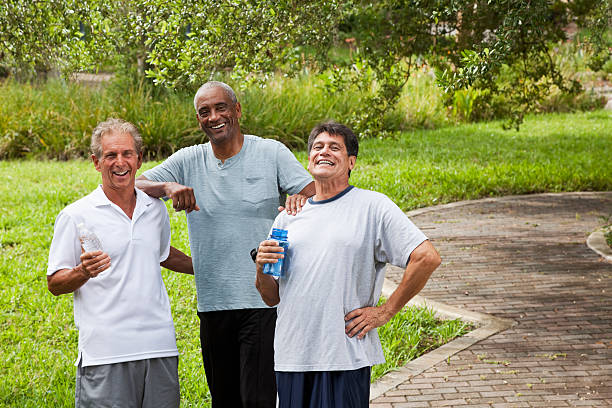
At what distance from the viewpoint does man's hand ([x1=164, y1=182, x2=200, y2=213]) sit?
368cm

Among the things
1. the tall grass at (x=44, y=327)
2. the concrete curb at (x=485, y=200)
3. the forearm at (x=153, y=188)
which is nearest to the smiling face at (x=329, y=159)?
the forearm at (x=153, y=188)

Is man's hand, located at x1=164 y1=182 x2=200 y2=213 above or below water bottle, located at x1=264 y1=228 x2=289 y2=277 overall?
above

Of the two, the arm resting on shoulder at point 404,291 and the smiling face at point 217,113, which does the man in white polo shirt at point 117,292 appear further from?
the arm resting on shoulder at point 404,291

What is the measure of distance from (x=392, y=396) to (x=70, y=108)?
12.2 meters

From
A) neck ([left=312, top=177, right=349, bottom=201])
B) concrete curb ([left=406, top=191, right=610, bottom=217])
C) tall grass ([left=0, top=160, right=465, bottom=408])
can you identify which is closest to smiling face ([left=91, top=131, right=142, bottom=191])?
neck ([left=312, top=177, right=349, bottom=201])

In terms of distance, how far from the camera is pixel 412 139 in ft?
55.1

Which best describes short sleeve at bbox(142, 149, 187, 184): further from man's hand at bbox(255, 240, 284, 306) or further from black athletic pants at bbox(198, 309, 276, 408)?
man's hand at bbox(255, 240, 284, 306)

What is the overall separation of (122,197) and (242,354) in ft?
3.79

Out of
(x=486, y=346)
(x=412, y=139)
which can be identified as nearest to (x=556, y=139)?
(x=412, y=139)

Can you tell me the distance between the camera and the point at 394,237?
3.11 metres

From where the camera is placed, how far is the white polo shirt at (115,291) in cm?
320

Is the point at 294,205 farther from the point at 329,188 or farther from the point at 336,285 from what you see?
the point at 336,285

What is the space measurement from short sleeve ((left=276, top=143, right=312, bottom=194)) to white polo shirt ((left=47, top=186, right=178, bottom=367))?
94 centimetres

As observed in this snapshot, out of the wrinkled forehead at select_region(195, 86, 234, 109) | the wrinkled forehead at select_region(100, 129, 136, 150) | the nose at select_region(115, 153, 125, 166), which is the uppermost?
the wrinkled forehead at select_region(195, 86, 234, 109)
